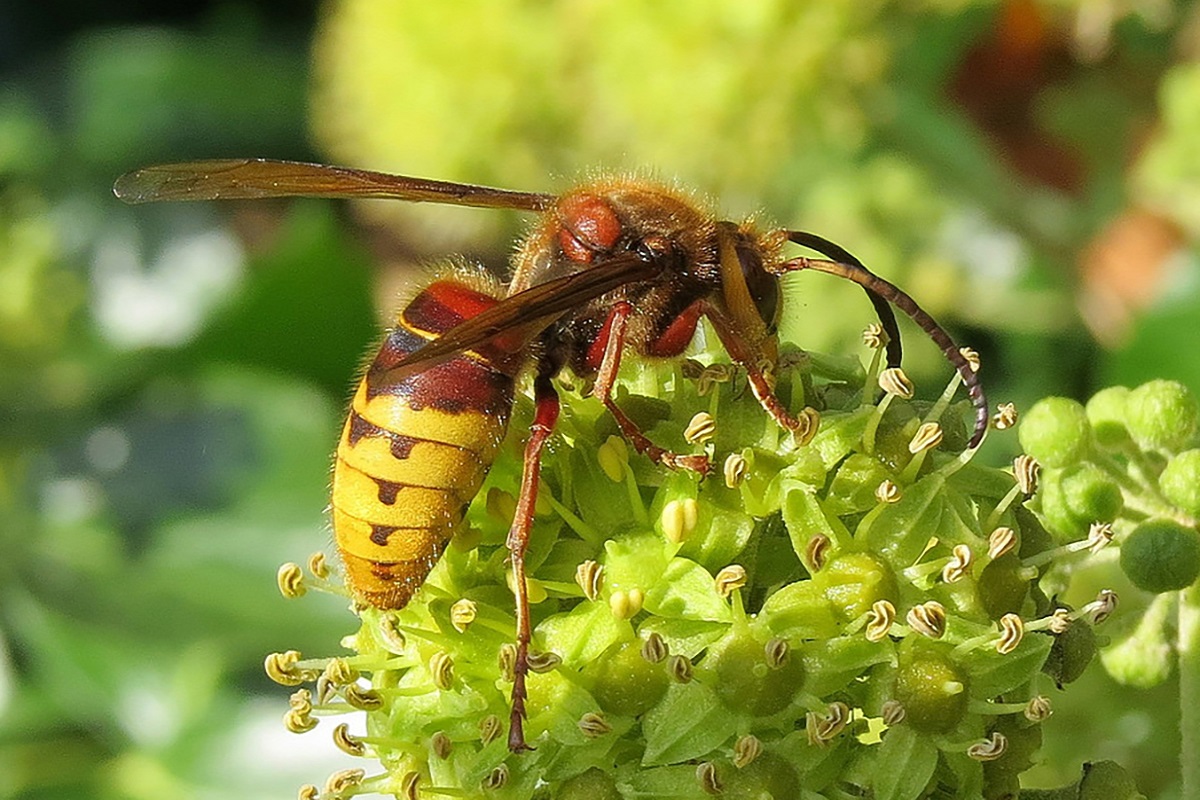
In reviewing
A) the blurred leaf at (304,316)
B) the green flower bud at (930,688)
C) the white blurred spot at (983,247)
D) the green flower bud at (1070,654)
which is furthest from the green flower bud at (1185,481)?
the blurred leaf at (304,316)

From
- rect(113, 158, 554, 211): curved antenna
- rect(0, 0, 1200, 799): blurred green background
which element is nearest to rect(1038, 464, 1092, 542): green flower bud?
rect(113, 158, 554, 211): curved antenna

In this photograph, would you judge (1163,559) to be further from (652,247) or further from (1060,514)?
(652,247)

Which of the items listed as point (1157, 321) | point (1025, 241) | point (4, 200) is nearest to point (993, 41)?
point (1025, 241)

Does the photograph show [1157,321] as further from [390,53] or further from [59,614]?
[59,614]

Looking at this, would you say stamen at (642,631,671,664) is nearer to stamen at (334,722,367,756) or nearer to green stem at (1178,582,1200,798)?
stamen at (334,722,367,756)

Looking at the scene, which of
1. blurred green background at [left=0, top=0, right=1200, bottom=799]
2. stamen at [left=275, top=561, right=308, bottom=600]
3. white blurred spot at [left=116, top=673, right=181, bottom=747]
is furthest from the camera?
white blurred spot at [left=116, top=673, right=181, bottom=747]

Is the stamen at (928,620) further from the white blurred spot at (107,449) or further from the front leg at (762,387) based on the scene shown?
the white blurred spot at (107,449)
